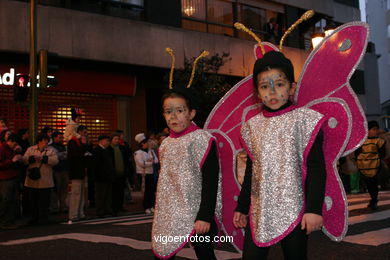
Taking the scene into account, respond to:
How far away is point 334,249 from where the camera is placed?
559cm

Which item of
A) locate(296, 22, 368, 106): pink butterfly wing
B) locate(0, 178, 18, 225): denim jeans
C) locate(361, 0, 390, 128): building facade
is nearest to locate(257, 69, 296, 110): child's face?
locate(296, 22, 368, 106): pink butterfly wing

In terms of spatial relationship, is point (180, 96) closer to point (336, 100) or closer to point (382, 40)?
point (336, 100)

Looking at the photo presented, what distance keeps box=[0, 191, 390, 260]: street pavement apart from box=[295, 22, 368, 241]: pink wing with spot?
2246 mm

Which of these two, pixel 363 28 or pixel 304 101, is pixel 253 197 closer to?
pixel 304 101

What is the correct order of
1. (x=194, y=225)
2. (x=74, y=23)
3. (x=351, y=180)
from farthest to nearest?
(x=74, y=23) → (x=351, y=180) → (x=194, y=225)

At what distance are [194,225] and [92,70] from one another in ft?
49.2

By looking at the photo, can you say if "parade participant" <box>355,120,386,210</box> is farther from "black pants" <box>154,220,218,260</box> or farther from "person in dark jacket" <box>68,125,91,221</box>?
"black pants" <box>154,220,218,260</box>

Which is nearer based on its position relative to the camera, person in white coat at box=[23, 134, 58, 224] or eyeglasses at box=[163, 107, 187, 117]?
eyeglasses at box=[163, 107, 187, 117]

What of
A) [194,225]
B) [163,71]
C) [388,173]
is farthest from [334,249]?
[163,71]

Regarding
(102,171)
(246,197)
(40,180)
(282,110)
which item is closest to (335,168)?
(282,110)

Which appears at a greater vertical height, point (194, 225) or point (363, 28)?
point (363, 28)

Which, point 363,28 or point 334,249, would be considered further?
point 334,249

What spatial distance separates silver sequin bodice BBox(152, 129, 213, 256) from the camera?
137 inches

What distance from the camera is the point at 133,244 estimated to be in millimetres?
6426
